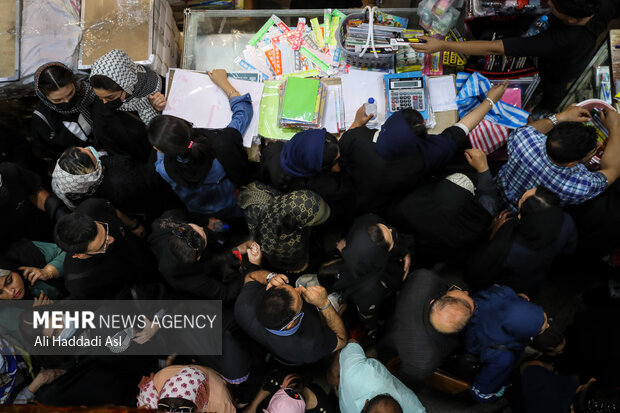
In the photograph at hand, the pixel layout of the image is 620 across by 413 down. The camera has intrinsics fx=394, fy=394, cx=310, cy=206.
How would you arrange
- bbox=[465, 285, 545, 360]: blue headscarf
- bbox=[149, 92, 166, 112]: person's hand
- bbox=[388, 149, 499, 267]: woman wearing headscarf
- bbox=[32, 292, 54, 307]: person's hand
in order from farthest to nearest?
1. bbox=[149, 92, 166, 112]: person's hand
2. bbox=[32, 292, 54, 307]: person's hand
3. bbox=[388, 149, 499, 267]: woman wearing headscarf
4. bbox=[465, 285, 545, 360]: blue headscarf

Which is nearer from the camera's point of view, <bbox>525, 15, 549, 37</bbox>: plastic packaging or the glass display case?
<bbox>525, 15, 549, 37</bbox>: plastic packaging

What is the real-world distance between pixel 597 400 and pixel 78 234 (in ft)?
10.1

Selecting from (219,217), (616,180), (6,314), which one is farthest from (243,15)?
(616,180)

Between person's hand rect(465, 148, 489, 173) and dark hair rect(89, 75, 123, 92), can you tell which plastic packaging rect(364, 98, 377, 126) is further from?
dark hair rect(89, 75, 123, 92)

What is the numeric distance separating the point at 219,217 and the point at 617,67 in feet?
11.2

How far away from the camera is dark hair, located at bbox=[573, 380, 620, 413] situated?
7.00 ft

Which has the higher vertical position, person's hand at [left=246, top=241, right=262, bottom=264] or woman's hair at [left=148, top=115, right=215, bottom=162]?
woman's hair at [left=148, top=115, right=215, bottom=162]

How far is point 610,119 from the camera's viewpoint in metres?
2.70

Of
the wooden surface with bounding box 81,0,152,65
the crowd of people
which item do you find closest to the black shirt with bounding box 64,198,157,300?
the crowd of people

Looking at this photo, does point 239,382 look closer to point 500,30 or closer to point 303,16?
point 303,16

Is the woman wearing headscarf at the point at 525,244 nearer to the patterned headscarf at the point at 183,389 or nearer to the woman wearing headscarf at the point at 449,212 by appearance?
the woman wearing headscarf at the point at 449,212

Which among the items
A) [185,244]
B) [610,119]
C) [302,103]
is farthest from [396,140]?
[610,119]

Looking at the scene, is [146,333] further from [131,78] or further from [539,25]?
[539,25]

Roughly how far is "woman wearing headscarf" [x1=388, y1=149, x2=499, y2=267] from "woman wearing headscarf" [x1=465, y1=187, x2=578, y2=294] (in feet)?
0.42
